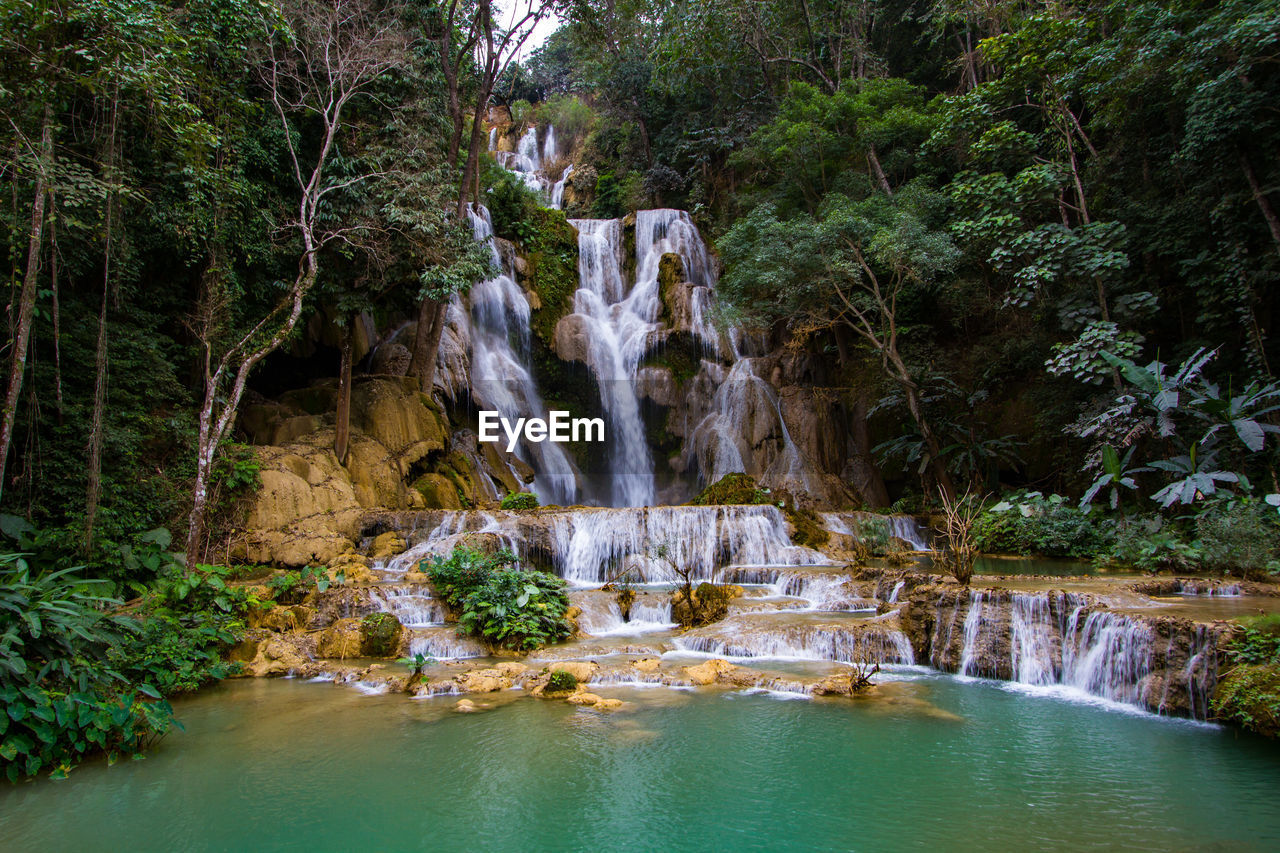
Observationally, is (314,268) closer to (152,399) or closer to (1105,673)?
(152,399)

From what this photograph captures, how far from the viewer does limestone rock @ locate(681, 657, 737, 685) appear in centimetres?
639

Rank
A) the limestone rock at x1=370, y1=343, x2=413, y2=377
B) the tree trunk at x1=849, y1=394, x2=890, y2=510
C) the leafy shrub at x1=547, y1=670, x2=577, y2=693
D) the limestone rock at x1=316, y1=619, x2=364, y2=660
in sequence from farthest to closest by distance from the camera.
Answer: the tree trunk at x1=849, y1=394, x2=890, y2=510 < the limestone rock at x1=370, y1=343, x2=413, y2=377 < the limestone rock at x1=316, y1=619, x2=364, y2=660 < the leafy shrub at x1=547, y1=670, x2=577, y2=693

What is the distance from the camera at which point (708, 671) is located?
6.48 meters

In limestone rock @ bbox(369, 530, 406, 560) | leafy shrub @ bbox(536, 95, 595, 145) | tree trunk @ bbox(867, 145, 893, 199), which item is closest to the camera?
limestone rock @ bbox(369, 530, 406, 560)

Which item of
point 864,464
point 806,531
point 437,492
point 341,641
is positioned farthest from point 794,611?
point 864,464

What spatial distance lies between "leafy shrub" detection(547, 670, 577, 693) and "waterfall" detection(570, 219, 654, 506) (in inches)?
435

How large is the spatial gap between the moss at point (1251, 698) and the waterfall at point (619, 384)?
42.9 feet

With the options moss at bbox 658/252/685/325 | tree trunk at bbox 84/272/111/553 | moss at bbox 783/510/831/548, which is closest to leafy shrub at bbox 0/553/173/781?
tree trunk at bbox 84/272/111/553

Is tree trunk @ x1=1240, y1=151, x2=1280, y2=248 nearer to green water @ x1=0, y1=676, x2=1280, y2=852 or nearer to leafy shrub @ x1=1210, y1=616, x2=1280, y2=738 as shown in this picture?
leafy shrub @ x1=1210, y1=616, x2=1280, y2=738

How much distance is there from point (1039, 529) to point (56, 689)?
12928mm

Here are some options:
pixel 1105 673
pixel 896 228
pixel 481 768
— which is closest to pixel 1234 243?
pixel 896 228

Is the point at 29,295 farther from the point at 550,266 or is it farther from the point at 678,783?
the point at 550,266

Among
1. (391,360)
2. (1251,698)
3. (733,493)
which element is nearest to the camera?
(1251,698)

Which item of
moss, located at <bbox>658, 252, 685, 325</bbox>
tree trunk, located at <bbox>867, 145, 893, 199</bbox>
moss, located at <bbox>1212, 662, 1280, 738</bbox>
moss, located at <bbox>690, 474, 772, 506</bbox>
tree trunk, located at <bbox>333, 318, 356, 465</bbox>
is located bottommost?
moss, located at <bbox>1212, 662, 1280, 738</bbox>
